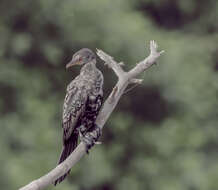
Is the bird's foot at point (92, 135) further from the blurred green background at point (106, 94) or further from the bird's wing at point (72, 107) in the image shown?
the blurred green background at point (106, 94)

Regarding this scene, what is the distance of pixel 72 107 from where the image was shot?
505 cm

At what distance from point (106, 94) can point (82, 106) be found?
7509mm

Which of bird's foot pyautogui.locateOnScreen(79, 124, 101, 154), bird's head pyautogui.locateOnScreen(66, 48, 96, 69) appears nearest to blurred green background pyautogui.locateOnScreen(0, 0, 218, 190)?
bird's foot pyautogui.locateOnScreen(79, 124, 101, 154)

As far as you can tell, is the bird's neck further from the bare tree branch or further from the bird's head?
the bare tree branch

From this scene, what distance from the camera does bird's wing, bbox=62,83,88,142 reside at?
16.4ft

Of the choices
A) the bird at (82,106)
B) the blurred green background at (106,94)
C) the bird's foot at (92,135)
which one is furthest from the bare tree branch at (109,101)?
the blurred green background at (106,94)

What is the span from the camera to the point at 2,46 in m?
13.4

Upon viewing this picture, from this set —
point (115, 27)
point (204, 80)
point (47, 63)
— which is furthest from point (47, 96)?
point (204, 80)

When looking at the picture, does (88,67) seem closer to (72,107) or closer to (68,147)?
(72,107)

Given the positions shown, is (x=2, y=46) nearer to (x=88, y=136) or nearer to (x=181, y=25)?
(x=181, y=25)

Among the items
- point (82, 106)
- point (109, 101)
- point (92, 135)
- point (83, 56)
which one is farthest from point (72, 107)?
point (109, 101)

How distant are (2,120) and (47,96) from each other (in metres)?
1.14

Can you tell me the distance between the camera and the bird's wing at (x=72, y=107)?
197 inches

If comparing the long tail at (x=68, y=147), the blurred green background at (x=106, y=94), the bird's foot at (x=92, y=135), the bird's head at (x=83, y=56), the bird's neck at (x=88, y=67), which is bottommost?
the blurred green background at (x=106, y=94)
